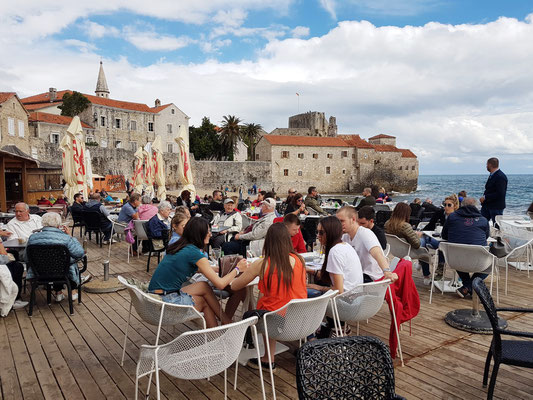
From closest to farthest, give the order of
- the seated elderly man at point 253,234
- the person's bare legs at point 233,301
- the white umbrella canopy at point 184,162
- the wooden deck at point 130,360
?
the wooden deck at point 130,360 → the person's bare legs at point 233,301 → the seated elderly man at point 253,234 → the white umbrella canopy at point 184,162

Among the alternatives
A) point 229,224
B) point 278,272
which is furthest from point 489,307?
point 229,224

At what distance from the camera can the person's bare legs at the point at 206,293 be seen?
3449 mm

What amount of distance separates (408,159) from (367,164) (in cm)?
865

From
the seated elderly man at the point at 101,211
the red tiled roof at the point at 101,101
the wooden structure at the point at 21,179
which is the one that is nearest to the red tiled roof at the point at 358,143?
the red tiled roof at the point at 101,101

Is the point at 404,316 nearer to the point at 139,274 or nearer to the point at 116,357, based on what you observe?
the point at 116,357

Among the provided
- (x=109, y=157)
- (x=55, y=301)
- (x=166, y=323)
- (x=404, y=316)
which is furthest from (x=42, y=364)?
(x=109, y=157)

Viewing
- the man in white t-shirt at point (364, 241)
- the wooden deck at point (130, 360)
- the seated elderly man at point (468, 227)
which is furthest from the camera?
the seated elderly man at point (468, 227)

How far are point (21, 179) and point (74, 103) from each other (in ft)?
112

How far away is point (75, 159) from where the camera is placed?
9.96 m

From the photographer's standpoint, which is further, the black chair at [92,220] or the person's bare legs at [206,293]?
the black chair at [92,220]

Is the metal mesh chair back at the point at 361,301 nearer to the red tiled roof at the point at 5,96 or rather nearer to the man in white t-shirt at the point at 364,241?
the man in white t-shirt at the point at 364,241

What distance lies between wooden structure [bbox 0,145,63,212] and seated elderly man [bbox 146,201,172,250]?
24.2 feet

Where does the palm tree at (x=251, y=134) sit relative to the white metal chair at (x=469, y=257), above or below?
above

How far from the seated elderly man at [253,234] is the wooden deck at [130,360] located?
80.2 inches
